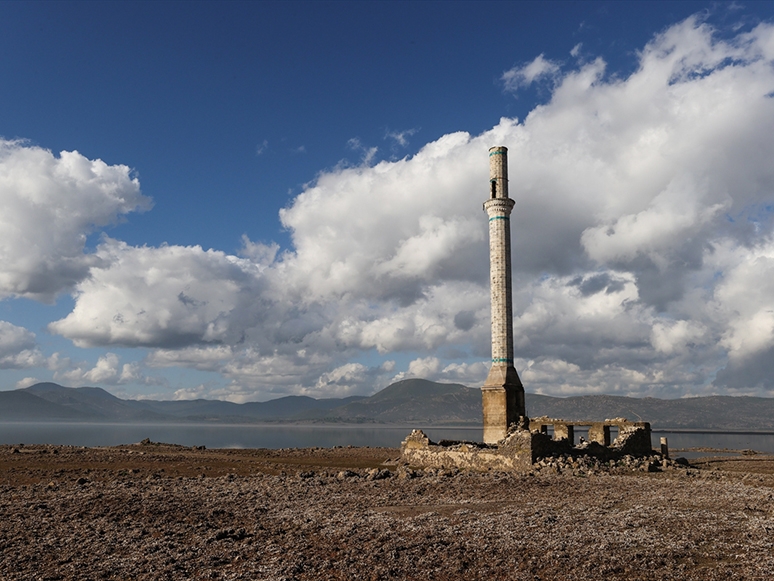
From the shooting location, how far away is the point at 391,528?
41.0 feet

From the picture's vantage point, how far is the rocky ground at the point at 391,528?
960 centimetres

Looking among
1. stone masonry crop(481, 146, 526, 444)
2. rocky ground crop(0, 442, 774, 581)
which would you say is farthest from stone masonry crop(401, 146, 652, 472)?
rocky ground crop(0, 442, 774, 581)

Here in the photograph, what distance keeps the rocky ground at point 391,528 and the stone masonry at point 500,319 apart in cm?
1269

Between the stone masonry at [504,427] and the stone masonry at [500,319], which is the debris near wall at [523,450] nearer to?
the stone masonry at [504,427]

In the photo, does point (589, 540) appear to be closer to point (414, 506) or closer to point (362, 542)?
point (362, 542)

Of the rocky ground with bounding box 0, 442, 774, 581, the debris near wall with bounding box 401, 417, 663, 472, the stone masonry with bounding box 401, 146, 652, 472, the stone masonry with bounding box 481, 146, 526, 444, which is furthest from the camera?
the stone masonry with bounding box 481, 146, 526, 444

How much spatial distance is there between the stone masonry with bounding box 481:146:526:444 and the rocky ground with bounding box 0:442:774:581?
41.6 ft

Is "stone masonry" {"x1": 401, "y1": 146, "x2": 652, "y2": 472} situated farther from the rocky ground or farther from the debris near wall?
the rocky ground

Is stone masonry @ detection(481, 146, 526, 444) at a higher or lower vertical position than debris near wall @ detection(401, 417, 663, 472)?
higher

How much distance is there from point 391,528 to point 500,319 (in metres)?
25.5

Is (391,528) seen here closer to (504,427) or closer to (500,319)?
(504,427)

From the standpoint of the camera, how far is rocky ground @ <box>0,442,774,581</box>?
378 inches

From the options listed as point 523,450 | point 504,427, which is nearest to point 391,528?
point 523,450

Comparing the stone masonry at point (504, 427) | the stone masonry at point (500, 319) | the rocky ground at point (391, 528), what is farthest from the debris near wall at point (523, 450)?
the rocky ground at point (391, 528)
